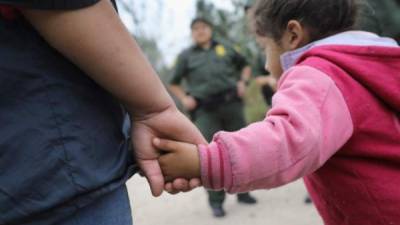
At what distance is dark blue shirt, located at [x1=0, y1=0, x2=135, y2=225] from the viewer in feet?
3.61

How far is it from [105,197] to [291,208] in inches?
153

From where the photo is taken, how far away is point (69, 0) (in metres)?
1.06

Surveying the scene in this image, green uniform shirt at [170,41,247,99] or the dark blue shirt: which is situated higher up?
the dark blue shirt

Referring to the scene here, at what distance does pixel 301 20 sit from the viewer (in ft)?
5.63

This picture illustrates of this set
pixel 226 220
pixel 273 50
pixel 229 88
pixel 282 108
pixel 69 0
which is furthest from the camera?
pixel 229 88

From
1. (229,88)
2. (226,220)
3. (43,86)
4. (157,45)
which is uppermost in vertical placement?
(43,86)

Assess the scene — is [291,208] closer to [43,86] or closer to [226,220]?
[226,220]

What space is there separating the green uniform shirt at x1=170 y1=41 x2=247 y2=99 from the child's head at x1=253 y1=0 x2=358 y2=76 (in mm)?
3421

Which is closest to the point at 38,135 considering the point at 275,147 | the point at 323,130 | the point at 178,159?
the point at 178,159

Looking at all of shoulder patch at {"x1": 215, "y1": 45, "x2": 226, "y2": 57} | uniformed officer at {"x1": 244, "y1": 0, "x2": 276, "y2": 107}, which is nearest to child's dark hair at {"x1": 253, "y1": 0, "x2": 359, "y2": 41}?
shoulder patch at {"x1": 215, "y1": 45, "x2": 226, "y2": 57}

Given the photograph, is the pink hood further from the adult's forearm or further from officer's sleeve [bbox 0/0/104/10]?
officer's sleeve [bbox 0/0/104/10]

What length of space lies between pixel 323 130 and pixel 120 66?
52 centimetres

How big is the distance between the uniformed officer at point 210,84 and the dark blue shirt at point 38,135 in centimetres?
401

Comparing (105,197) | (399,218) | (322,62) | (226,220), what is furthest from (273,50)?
(226,220)
